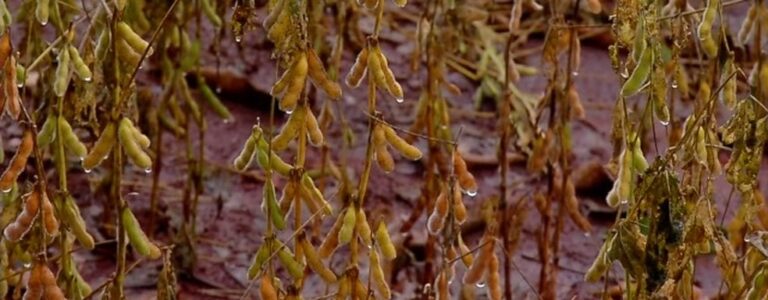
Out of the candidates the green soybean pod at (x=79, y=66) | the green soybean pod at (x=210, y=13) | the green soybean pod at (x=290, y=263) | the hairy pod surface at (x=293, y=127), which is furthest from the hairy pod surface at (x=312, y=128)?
the green soybean pod at (x=210, y=13)

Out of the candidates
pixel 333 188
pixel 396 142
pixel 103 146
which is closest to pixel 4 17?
pixel 103 146

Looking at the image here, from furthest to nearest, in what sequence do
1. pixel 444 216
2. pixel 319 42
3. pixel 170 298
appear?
pixel 319 42, pixel 444 216, pixel 170 298

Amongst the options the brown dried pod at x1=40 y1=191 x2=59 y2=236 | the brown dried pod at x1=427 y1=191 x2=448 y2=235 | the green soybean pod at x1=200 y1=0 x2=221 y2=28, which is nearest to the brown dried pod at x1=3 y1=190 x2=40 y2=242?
the brown dried pod at x1=40 y1=191 x2=59 y2=236

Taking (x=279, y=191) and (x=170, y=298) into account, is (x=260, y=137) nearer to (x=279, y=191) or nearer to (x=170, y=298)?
(x=170, y=298)

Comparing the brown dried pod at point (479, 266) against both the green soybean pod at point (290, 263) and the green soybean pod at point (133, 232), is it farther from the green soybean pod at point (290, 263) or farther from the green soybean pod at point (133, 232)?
the green soybean pod at point (133, 232)

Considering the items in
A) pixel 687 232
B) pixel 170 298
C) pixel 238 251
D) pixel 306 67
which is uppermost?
pixel 306 67

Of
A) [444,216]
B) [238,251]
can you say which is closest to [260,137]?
[444,216]

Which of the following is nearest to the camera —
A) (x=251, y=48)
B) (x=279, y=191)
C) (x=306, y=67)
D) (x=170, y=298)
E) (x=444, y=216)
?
(x=306, y=67)

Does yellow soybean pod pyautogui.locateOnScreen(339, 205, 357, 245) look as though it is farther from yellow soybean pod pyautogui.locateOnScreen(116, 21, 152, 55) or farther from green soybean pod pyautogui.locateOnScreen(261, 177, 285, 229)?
yellow soybean pod pyautogui.locateOnScreen(116, 21, 152, 55)

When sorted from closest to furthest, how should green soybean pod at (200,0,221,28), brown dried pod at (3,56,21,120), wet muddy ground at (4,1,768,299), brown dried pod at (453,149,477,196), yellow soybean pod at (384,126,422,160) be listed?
brown dried pod at (3,56,21,120) < yellow soybean pod at (384,126,422,160) < brown dried pod at (453,149,477,196) < green soybean pod at (200,0,221,28) < wet muddy ground at (4,1,768,299)

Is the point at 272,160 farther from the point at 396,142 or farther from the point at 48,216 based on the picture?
the point at 48,216
